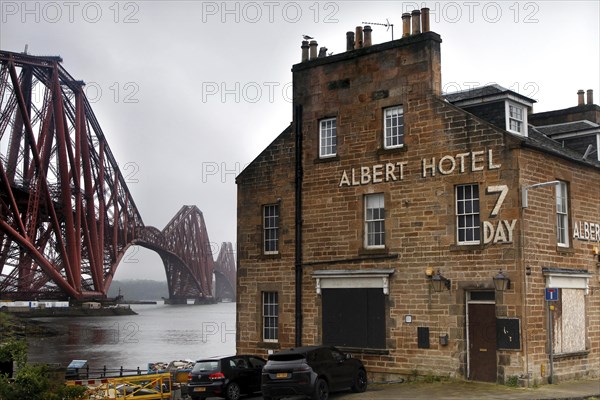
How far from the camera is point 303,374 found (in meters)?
20.3

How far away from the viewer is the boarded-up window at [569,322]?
77.5 feet

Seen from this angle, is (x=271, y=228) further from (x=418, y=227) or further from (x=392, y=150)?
(x=418, y=227)

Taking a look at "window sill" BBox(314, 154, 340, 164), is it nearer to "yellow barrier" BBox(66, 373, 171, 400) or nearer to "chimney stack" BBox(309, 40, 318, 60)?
"chimney stack" BBox(309, 40, 318, 60)

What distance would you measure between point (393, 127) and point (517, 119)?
390 cm

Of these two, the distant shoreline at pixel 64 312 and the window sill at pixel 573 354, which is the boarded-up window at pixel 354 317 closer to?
the window sill at pixel 573 354

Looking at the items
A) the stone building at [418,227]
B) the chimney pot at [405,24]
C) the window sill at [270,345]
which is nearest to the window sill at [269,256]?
the stone building at [418,227]

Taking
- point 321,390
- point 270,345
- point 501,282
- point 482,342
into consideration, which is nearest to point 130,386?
point 270,345

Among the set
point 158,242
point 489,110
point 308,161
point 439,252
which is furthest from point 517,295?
point 158,242

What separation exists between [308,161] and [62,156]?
→ 2615 inches

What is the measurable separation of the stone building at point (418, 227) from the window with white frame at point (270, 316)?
7 cm

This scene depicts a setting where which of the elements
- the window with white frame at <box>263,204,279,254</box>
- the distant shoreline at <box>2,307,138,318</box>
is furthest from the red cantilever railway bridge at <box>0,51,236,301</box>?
the window with white frame at <box>263,204,279,254</box>

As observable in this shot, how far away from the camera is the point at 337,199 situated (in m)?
26.8

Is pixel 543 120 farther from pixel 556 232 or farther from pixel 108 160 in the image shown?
pixel 108 160

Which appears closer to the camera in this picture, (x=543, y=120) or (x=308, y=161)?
(x=308, y=161)
